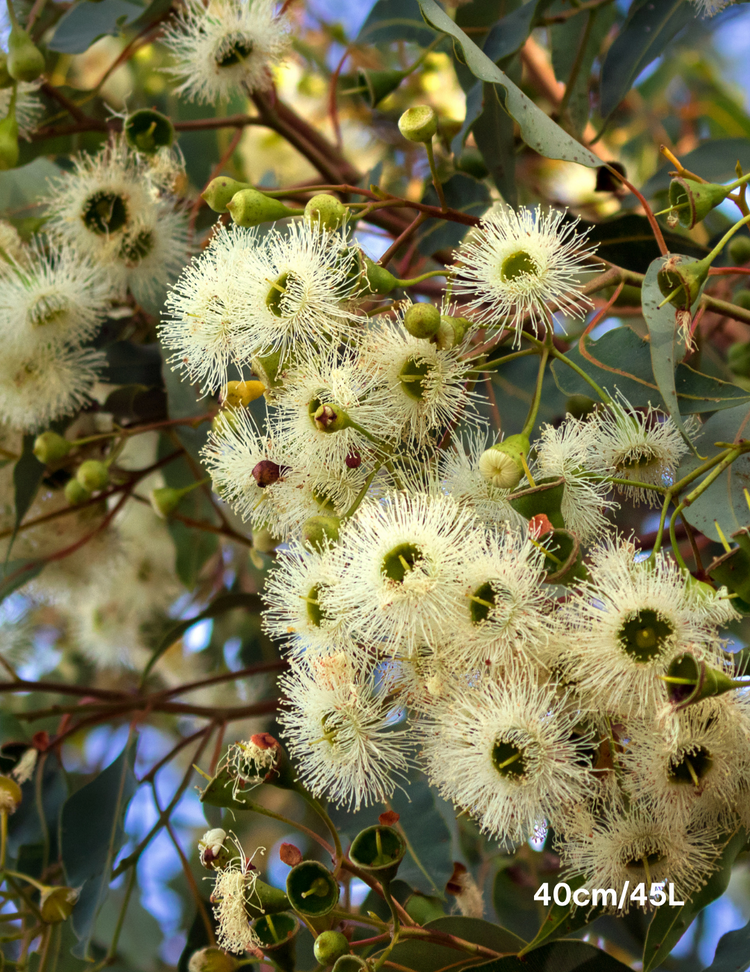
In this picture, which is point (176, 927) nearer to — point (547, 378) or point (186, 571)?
point (186, 571)

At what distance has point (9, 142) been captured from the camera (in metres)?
1.09

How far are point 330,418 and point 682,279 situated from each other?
300 mm

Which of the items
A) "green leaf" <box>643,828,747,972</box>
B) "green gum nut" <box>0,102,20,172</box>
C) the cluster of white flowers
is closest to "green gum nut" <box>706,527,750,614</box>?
the cluster of white flowers

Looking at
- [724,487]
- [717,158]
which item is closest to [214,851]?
[724,487]

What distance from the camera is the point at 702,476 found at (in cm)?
80

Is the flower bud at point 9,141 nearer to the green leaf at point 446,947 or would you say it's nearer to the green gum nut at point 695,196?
the green gum nut at point 695,196

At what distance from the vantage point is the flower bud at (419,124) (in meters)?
0.85

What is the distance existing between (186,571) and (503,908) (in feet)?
2.45

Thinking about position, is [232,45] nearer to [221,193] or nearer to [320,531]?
[221,193]

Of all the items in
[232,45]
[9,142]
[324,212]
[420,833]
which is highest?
[232,45]

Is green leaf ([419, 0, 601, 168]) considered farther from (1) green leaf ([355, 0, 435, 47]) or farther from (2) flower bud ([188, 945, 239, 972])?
(2) flower bud ([188, 945, 239, 972])

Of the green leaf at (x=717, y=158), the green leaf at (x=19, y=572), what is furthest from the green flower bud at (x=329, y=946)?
the green leaf at (x=717, y=158)

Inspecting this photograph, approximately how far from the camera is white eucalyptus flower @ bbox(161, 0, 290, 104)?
115cm

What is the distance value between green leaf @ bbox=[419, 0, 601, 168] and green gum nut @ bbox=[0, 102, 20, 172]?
0.55 m
